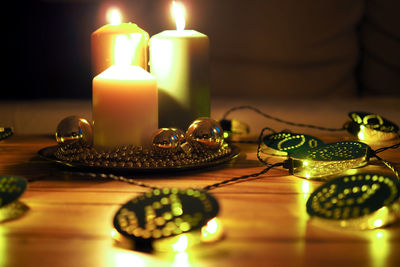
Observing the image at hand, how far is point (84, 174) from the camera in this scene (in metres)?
0.62

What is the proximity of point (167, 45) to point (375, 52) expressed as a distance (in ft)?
4.36

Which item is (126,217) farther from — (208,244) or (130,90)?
(130,90)

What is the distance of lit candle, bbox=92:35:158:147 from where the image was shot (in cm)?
70

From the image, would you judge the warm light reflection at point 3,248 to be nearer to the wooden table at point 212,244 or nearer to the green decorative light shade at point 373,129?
the wooden table at point 212,244

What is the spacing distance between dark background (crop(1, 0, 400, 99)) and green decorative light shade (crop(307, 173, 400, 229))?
1378 millimetres

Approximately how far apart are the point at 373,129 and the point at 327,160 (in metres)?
0.29

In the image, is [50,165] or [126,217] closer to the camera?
[126,217]

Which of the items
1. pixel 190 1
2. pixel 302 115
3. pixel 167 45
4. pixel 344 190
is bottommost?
pixel 302 115

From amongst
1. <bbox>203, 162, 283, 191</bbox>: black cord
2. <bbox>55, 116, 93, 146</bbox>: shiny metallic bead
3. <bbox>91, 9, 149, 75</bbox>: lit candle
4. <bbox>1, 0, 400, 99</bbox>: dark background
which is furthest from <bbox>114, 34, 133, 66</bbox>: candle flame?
<bbox>1, 0, 400, 99</bbox>: dark background

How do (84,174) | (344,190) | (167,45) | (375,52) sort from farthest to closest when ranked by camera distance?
(375,52)
(167,45)
(84,174)
(344,190)

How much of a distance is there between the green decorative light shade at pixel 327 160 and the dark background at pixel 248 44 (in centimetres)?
118

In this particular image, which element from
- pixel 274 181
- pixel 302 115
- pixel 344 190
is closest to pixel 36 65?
pixel 302 115

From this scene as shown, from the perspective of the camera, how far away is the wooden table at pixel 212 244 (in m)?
0.38

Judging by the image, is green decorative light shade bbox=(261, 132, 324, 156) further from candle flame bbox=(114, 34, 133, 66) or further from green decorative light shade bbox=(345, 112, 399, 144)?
candle flame bbox=(114, 34, 133, 66)
